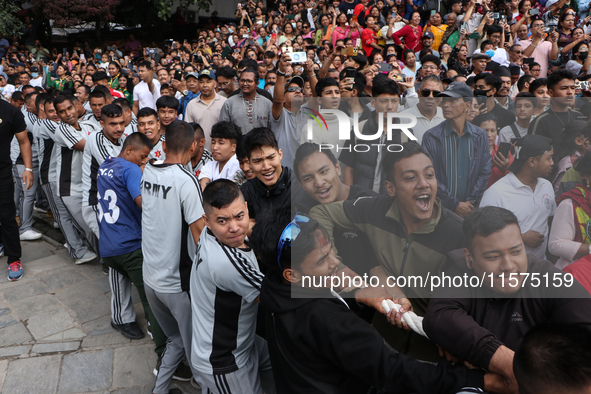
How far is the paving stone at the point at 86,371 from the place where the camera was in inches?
114

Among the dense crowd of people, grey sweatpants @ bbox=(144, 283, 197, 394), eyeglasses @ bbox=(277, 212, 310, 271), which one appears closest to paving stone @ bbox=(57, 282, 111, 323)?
the dense crowd of people

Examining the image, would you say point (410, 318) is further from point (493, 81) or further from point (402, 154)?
point (493, 81)

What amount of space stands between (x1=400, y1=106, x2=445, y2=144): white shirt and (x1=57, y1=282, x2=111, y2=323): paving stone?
3314 millimetres

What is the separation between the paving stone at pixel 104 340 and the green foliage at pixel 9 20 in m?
16.8

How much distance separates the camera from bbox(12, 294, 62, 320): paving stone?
3857mm

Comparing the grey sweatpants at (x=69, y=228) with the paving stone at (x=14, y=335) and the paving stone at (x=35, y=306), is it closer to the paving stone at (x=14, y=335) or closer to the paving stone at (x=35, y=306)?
the paving stone at (x=35, y=306)

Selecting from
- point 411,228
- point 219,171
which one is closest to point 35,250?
point 219,171

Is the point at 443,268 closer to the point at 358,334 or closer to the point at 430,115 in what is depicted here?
the point at 358,334

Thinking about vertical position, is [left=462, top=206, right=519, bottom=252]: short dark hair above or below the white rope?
above

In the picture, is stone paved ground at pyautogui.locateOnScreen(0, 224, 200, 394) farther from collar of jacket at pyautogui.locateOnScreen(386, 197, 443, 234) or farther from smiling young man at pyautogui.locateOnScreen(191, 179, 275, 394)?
collar of jacket at pyautogui.locateOnScreen(386, 197, 443, 234)

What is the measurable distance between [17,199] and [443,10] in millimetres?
9869

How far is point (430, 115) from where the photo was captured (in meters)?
1.75

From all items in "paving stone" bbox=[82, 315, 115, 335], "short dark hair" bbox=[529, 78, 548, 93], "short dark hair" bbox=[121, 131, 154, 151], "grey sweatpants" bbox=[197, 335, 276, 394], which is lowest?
"paving stone" bbox=[82, 315, 115, 335]

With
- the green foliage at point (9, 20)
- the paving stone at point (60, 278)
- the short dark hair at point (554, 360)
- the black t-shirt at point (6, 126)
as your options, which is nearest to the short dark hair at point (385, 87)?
the short dark hair at point (554, 360)
